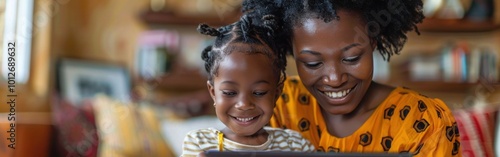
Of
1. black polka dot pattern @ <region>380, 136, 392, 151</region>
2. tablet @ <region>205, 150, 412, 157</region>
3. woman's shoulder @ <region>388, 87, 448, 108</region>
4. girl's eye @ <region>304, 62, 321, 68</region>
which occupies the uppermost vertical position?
girl's eye @ <region>304, 62, 321, 68</region>

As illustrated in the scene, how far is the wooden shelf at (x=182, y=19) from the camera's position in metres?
3.55

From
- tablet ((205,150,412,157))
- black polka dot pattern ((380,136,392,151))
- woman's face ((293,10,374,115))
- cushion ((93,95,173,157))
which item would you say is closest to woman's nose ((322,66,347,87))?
woman's face ((293,10,374,115))

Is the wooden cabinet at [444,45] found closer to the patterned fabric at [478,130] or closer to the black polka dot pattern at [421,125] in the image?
the patterned fabric at [478,130]

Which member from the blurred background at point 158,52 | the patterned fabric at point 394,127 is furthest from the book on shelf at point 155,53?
the patterned fabric at point 394,127

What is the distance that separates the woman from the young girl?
7 centimetres

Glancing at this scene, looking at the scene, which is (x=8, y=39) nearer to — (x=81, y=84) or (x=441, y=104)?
(x=81, y=84)

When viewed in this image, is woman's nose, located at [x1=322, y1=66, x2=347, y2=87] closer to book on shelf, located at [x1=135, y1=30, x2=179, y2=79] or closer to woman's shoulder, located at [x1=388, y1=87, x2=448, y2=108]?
woman's shoulder, located at [x1=388, y1=87, x2=448, y2=108]

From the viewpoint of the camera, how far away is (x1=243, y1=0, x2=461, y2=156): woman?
1.39 metres

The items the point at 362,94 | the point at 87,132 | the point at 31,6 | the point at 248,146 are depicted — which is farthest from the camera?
the point at 31,6

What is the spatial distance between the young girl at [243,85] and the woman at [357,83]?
0.07 m

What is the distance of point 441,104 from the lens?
1530mm

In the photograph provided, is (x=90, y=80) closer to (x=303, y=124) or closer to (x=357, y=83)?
(x=303, y=124)

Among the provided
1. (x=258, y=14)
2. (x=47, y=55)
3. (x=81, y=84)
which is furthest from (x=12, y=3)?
(x=258, y=14)

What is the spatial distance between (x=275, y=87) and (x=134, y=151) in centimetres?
124
